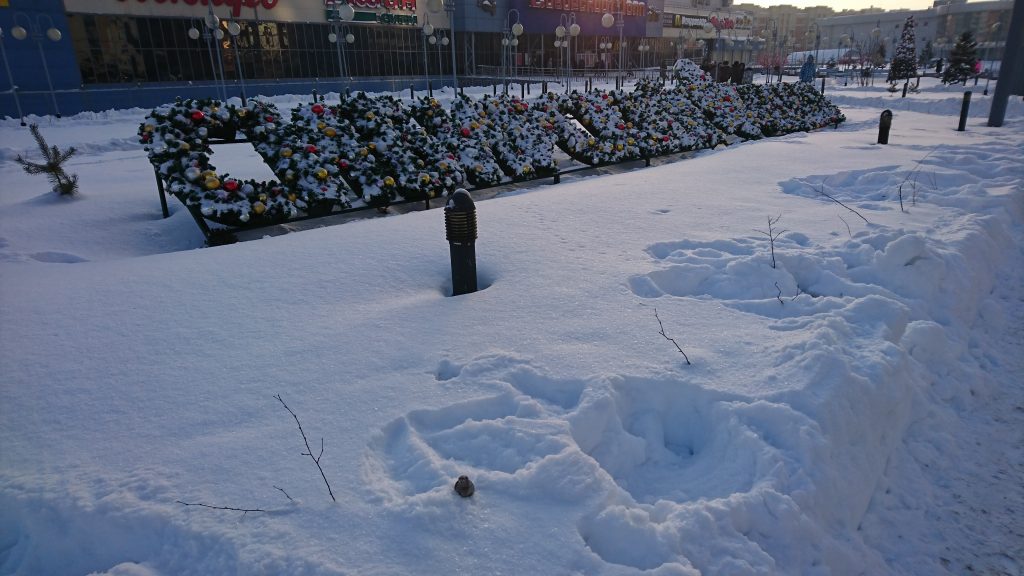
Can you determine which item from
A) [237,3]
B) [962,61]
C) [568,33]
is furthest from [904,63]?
[237,3]

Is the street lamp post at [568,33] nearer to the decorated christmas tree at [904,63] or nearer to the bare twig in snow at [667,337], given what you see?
the bare twig in snow at [667,337]

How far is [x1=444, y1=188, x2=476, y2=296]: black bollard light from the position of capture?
4.82 m

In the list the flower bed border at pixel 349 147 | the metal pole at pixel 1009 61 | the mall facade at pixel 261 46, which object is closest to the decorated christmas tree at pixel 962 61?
the mall facade at pixel 261 46

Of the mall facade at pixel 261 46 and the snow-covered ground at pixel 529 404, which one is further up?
the mall facade at pixel 261 46

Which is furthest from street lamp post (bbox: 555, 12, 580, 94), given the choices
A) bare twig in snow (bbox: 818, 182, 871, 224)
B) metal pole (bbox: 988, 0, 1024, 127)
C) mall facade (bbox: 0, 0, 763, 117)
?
bare twig in snow (bbox: 818, 182, 871, 224)

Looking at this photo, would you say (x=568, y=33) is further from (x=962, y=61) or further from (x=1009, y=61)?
(x=1009, y=61)

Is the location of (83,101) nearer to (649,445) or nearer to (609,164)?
(609,164)

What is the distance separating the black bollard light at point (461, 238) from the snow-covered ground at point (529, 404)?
0.20m

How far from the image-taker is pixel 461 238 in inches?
190

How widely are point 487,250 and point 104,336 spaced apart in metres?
3.15

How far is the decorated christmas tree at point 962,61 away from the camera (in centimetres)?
3916

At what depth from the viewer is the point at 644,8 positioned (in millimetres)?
56656

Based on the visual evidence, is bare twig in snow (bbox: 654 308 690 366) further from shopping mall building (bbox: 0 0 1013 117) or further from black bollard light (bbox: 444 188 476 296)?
shopping mall building (bbox: 0 0 1013 117)

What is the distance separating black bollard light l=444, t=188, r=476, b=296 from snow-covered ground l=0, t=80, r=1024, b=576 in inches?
7.8
